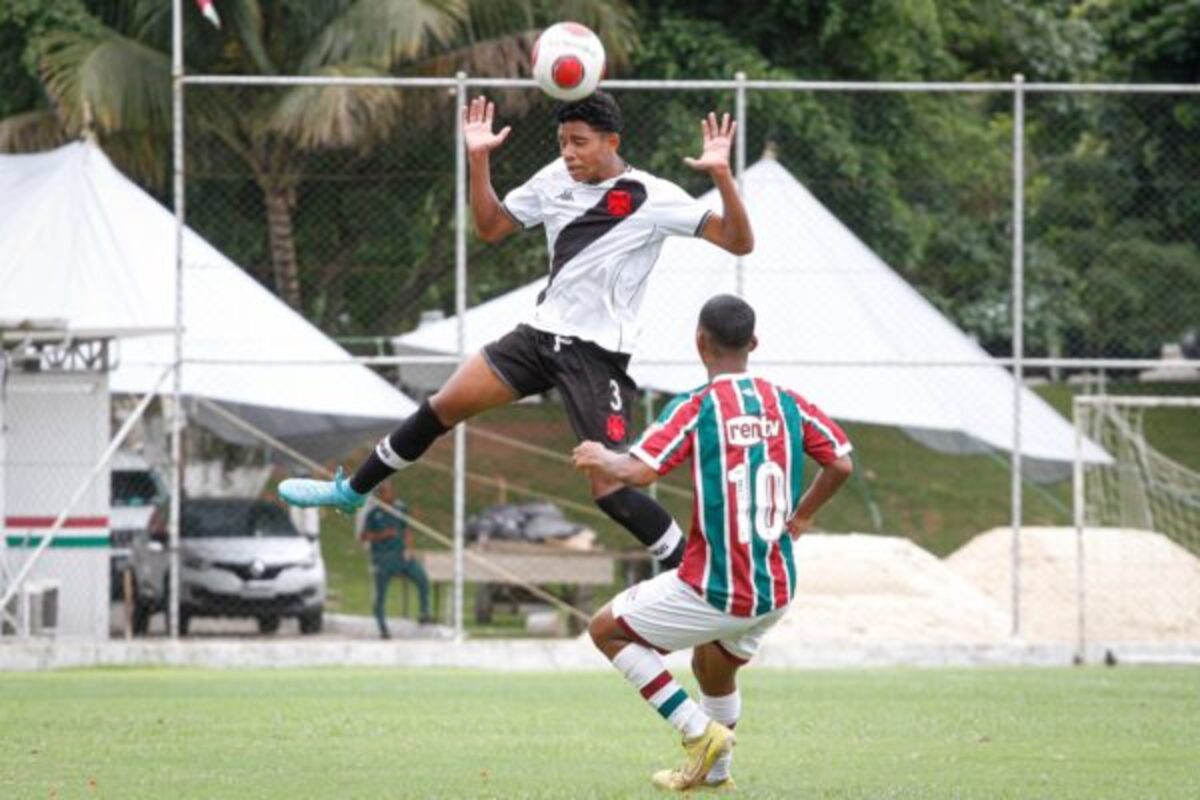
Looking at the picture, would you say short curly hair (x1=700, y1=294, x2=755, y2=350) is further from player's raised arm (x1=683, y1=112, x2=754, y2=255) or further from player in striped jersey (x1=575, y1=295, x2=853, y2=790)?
player's raised arm (x1=683, y1=112, x2=754, y2=255)

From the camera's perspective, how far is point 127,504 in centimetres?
2864

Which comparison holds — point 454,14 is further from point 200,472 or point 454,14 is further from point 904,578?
point 904,578

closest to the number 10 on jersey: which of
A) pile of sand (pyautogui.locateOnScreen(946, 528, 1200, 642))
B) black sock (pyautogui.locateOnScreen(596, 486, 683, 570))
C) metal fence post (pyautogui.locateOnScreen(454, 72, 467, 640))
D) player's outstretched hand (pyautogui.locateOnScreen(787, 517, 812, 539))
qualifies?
player's outstretched hand (pyautogui.locateOnScreen(787, 517, 812, 539))

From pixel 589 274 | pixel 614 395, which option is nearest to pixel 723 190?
pixel 589 274

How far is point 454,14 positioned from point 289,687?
40.5 feet

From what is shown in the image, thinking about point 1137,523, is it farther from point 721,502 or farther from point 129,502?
point 721,502

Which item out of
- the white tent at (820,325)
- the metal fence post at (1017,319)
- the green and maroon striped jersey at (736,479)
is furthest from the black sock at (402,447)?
the white tent at (820,325)

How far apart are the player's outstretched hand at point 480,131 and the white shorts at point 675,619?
2.22 m

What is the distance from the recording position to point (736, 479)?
356 inches

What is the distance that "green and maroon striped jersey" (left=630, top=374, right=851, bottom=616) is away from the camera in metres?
9.06

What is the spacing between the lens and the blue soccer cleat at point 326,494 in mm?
11125

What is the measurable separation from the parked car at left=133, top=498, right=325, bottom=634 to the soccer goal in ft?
25.5

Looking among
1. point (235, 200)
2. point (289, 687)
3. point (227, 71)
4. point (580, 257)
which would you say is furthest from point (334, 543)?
point (580, 257)

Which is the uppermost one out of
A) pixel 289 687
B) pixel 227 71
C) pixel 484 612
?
pixel 227 71
